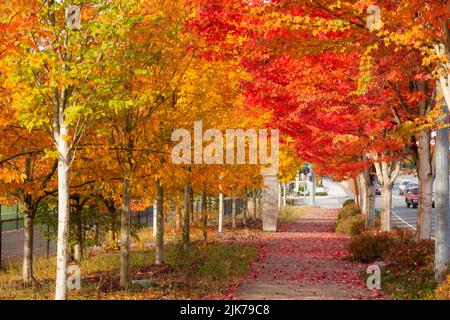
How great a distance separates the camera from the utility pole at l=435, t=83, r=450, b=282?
12.6 meters

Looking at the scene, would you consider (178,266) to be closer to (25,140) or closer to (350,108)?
(25,140)

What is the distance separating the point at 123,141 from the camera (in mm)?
14141

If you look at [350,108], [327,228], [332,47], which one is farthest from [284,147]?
[332,47]

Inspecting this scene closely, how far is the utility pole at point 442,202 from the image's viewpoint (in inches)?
496

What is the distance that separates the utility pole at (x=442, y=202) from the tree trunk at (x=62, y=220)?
7.30 metres

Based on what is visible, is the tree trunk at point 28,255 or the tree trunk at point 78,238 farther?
the tree trunk at point 78,238

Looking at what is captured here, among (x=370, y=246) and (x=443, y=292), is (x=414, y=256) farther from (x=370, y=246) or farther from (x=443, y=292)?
(x=443, y=292)

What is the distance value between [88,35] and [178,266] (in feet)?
26.1

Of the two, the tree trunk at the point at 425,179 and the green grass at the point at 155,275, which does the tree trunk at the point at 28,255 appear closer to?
the green grass at the point at 155,275

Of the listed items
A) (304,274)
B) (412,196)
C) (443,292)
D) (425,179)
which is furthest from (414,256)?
(412,196)

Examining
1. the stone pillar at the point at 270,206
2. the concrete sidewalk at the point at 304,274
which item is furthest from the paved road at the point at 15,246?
the stone pillar at the point at 270,206

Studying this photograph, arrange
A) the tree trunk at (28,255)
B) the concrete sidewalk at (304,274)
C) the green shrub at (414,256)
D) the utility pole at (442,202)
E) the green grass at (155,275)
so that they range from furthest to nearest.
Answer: the tree trunk at (28,255)
the green shrub at (414,256)
the concrete sidewalk at (304,274)
the green grass at (155,275)
the utility pole at (442,202)

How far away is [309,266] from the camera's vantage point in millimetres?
18797

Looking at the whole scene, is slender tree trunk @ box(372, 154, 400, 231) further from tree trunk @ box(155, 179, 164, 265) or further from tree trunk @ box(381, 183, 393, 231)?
tree trunk @ box(155, 179, 164, 265)
